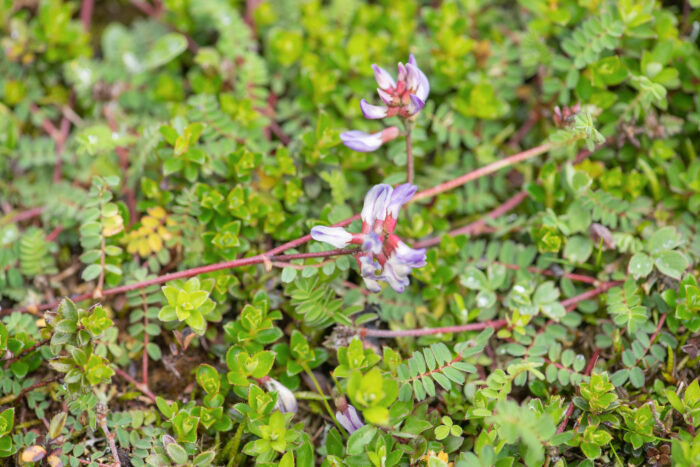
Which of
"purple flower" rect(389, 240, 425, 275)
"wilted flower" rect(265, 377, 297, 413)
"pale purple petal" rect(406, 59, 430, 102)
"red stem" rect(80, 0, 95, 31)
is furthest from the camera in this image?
"red stem" rect(80, 0, 95, 31)

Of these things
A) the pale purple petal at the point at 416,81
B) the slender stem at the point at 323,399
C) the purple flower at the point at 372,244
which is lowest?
the slender stem at the point at 323,399

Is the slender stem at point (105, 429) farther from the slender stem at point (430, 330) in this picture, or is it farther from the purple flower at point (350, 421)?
the slender stem at point (430, 330)

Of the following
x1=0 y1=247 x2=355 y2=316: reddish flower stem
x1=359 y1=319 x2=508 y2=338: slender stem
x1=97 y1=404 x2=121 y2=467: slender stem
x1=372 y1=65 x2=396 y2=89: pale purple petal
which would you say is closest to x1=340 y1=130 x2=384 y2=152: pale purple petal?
x1=372 y1=65 x2=396 y2=89: pale purple petal

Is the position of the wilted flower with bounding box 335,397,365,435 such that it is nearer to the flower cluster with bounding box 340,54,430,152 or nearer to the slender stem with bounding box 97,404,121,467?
the slender stem with bounding box 97,404,121,467

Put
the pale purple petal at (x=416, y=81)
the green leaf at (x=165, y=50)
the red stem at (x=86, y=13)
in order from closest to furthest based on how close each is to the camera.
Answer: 1. the pale purple petal at (x=416, y=81)
2. the green leaf at (x=165, y=50)
3. the red stem at (x=86, y=13)

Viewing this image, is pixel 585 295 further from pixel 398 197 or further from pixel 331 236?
pixel 331 236

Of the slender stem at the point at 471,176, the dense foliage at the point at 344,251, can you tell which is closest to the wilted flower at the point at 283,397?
the dense foliage at the point at 344,251
